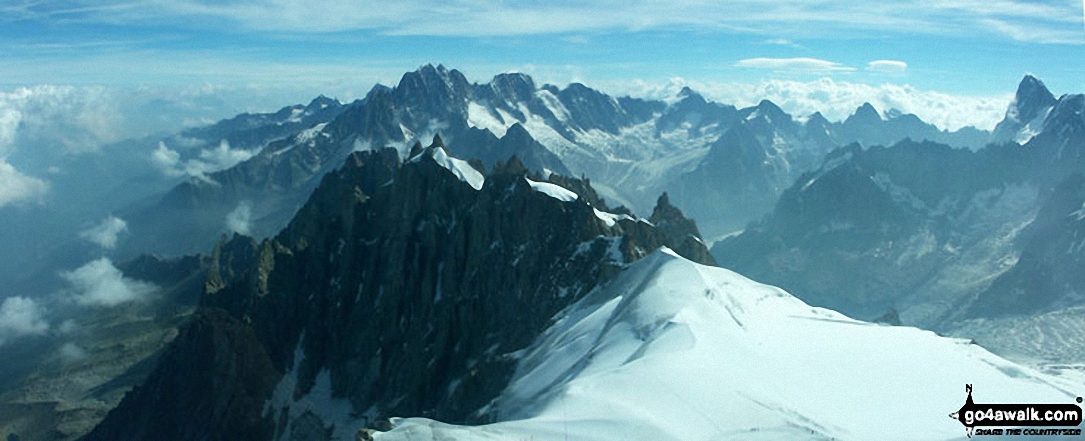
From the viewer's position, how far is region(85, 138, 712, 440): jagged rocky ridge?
428ft

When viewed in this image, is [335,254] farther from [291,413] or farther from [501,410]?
[501,410]

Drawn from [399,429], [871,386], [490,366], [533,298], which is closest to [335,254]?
[533,298]

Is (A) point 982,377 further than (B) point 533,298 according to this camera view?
No

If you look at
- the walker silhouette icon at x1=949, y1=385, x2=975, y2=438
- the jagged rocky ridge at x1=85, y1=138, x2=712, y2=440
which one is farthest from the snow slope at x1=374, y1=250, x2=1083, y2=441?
the jagged rocky ridge at x1=85, y1=138, x2=712, y2=440

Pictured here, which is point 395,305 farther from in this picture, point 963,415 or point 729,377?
point 963,415

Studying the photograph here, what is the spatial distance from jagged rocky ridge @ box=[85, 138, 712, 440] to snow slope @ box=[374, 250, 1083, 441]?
1784 centimetres

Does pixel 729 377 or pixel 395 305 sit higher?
pixel 729 377

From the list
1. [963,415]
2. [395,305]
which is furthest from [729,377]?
[395,305]

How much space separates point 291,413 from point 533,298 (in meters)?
49.8

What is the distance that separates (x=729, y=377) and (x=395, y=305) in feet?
337

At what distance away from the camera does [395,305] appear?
16000 centimetres

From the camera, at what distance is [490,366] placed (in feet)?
363

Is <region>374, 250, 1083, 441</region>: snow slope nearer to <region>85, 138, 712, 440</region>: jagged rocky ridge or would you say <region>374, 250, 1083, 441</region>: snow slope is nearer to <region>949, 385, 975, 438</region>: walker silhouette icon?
<region>949, 385, 975, 438</region>: walker silhouette icon

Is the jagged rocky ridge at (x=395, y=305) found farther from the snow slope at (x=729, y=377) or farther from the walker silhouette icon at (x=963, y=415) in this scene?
the walker silhouette icon at (x=963, y=415)
